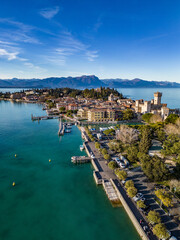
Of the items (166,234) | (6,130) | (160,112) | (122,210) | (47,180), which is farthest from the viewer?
(160,112)

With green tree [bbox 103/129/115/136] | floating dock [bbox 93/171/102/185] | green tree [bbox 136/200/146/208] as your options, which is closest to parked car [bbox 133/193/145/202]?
green tree [bbox 136/200/146/208]

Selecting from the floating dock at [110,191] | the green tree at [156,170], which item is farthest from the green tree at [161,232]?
the green tree at [156,170]

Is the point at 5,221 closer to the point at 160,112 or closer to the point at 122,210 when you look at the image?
the point at 122,210

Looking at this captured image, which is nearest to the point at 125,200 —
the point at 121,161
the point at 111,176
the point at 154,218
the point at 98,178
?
the point at 154,218

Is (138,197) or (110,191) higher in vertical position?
(138,197)

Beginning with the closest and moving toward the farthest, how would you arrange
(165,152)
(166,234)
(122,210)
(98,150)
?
(166,234) < (122,210) < (165,152) < (98,150)

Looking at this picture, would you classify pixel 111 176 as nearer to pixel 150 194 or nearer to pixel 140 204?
pixel 150 194

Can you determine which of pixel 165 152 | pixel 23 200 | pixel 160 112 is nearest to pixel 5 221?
pixel 23 200

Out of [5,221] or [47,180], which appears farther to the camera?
[47,180]
